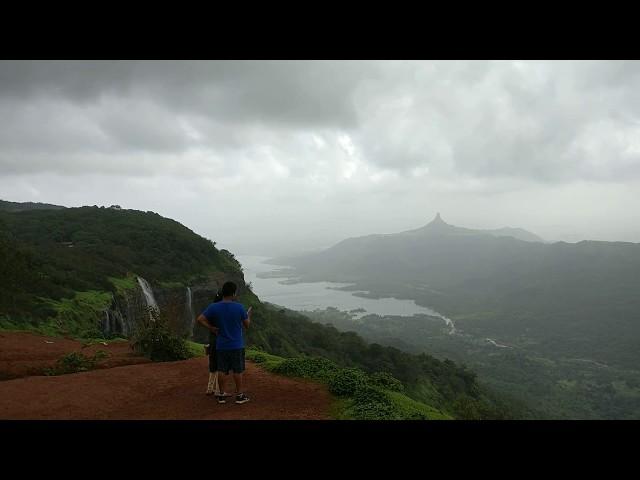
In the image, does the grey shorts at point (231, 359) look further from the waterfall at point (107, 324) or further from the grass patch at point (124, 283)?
the grass patch at point (124, 283)

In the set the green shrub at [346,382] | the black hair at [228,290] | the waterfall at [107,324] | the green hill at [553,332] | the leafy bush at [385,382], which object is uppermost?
the black hair at [228,290]

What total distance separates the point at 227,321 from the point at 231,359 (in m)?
0.68

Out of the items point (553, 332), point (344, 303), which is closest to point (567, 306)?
point (553, 332)

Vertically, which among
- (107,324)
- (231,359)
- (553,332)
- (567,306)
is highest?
(231,359)

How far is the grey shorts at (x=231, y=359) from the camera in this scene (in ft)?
21.0

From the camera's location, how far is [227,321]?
6.27 meters

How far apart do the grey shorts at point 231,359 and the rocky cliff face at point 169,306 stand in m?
5.96

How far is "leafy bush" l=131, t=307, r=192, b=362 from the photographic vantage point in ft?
35.4

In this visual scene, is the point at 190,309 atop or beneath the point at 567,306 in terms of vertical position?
atop

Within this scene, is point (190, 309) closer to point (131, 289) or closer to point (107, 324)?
point (131, 289)

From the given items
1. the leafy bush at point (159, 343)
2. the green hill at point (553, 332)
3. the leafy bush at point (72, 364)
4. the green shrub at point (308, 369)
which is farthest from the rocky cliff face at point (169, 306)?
the green hill at point (553, 332)
